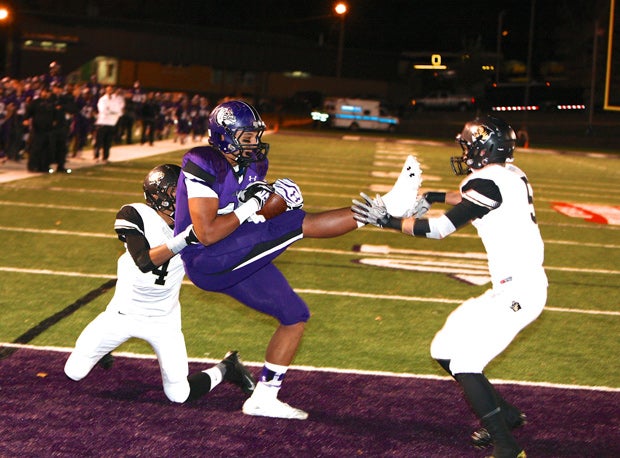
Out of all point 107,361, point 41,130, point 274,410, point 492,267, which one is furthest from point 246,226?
point 41,130

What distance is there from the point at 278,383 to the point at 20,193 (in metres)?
10.0

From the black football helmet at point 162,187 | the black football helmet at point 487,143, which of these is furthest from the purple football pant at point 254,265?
the black football helmet at point 487,143

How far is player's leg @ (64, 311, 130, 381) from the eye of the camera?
16.9 feet

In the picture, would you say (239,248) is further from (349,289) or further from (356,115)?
(356,115)

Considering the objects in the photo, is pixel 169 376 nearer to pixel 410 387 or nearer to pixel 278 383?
pixel 278 383

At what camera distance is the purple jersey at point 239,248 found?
4738 millimetres

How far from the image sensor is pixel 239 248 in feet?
15.6

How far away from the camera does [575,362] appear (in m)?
6.51

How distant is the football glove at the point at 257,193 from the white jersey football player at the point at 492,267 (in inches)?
18.1

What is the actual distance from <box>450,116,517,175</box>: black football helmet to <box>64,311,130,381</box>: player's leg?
207 centimetres

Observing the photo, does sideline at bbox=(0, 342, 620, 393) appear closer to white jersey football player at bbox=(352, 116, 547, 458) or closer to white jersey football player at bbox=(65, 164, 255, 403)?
white jersey football player at bbox=(65, 164, 255, 403)

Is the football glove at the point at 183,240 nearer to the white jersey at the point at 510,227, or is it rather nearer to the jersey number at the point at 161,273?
the jersey number at the point at 161,273

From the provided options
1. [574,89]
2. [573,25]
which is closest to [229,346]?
[574,89]

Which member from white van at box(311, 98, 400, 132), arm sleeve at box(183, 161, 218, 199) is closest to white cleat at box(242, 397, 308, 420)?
arm sleeve at box(183, 161, 218, 199)
